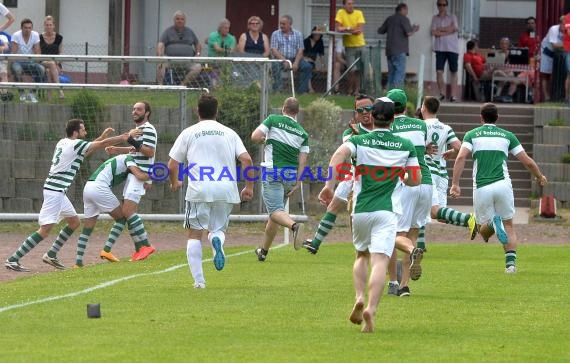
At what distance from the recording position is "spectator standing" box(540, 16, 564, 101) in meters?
28.8

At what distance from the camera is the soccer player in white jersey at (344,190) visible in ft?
47.5

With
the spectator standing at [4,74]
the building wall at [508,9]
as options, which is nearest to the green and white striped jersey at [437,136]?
the spectator standing at [4,74]

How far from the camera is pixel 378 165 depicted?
11109 millimetres

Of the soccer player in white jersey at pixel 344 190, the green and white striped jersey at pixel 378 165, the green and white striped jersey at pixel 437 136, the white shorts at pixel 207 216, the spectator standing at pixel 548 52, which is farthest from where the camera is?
the spectator standing at pixel 548 52

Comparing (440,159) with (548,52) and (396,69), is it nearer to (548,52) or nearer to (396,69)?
(396,69)

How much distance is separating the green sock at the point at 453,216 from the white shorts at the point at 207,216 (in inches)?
195

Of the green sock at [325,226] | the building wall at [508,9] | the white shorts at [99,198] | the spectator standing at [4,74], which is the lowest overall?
the green sock at [325,226]

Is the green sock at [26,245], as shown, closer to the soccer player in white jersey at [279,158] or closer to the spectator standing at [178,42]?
the soccer player in white jersey at [279,158]

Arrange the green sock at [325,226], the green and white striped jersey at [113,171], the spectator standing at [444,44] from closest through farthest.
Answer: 1. the green sock at [325,226]
2. the green and white striped jersey at [113,171]
3. the spectator standing at [444,44]

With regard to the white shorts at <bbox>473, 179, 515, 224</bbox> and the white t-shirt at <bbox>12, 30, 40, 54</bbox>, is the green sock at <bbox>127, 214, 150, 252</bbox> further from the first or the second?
the white t-shirt at <bbox>12, 30, 40, 54</bbox>

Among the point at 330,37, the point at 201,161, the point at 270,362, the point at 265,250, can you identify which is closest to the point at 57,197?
Result: the point at 265,250

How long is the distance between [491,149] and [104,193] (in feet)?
16.8

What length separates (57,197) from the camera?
1795 cm

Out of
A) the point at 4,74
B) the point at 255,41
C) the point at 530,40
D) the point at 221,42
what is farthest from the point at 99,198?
the point at 530,40
